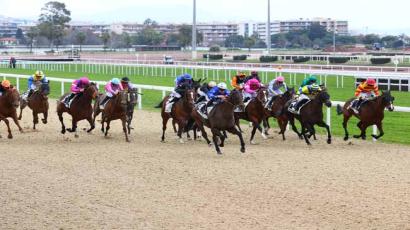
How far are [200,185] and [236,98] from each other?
329cm

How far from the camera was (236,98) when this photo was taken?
1376 cm

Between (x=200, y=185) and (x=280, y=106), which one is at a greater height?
(x=280, y=106)

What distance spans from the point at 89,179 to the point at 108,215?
2542 mm

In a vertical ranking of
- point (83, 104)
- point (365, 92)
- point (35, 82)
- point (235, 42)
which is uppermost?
point (235, 42)

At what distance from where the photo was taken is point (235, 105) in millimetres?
13852

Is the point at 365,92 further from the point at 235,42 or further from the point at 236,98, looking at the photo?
the point at 235,42

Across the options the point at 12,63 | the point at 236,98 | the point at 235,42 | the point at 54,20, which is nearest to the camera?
the point at 236,98

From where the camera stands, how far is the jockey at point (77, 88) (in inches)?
635

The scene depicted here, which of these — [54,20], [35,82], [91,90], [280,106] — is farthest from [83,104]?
[54,20]

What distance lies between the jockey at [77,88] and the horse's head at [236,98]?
3630mm

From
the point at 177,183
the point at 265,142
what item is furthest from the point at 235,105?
the point at 177,183

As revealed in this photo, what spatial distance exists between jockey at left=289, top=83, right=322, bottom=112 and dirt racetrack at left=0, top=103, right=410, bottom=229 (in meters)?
0.77

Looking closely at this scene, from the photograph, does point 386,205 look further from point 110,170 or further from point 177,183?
point 110,170

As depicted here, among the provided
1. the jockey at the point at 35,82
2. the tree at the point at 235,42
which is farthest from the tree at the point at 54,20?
the jockey at the point at 35,82
